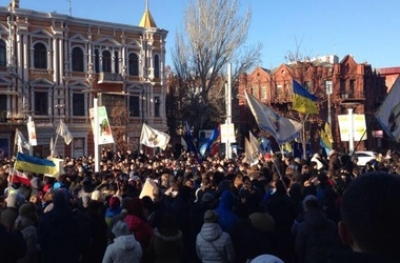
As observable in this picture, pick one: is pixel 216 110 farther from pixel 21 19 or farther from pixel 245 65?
pixel 21 19

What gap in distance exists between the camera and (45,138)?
40.0m

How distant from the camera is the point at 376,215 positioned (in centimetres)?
183

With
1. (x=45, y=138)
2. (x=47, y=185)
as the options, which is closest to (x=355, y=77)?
(x=45, y=138)

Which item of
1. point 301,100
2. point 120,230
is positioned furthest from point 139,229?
point 301,100

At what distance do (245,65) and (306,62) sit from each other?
6.03 meters

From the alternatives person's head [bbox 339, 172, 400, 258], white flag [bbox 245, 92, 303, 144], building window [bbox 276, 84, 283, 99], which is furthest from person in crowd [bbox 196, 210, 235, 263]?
building window [bbox 276, 84, 283, 99]

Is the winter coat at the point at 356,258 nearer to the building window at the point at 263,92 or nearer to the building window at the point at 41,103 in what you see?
the building window at the point at 41,103

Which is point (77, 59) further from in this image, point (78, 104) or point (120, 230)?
point (120, 230)

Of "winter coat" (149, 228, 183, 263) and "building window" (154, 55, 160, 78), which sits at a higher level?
"building window" (154, 55, 160, 78)

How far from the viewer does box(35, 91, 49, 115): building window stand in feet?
132

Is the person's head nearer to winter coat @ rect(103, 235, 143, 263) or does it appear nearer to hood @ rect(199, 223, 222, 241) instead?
winter coat @ rect(103, 235, 143, 263)

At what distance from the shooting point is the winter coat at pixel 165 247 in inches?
263

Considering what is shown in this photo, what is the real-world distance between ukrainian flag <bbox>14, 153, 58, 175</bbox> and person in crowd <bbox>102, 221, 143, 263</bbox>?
7.51 meters

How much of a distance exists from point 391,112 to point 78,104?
Result: 33.8 metres
